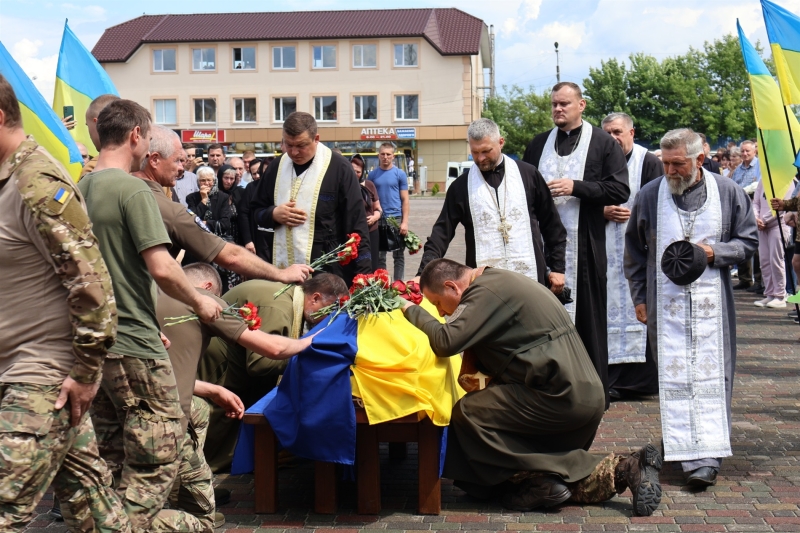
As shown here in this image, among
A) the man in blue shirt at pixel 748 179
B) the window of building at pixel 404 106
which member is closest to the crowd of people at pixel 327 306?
the man in blue shirt at pixel 748 179

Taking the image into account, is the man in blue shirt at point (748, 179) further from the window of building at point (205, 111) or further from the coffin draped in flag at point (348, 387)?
the window of building at point (205, 111)

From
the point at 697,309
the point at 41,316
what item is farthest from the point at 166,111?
the point at 41,316

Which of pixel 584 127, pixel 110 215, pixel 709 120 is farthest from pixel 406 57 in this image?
pixel 110 215

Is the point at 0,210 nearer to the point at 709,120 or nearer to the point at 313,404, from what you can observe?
the point at 313,404

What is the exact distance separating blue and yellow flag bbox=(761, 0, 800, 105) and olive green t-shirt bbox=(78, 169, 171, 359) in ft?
20.8

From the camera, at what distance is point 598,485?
548cm

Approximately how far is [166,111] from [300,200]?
57.9m

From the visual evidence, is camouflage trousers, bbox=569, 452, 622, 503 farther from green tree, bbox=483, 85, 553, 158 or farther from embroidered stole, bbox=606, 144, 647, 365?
green tree, bbox=483, 85, 553, 158

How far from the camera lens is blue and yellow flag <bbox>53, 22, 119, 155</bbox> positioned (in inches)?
345

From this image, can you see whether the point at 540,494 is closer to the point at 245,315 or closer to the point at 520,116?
the point at 245,315

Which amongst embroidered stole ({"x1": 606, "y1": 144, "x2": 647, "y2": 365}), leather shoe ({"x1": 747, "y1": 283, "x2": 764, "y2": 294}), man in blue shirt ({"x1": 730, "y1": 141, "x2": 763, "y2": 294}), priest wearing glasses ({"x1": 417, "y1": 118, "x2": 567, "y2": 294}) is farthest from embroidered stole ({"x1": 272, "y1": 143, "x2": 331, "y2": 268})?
leather shoe ({"x1": 747, "y1": 283, "x2": 764, "y2": 294})

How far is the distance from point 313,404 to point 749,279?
12.6 metres

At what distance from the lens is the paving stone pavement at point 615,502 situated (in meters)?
5.21

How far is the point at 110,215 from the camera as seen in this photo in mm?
3963
